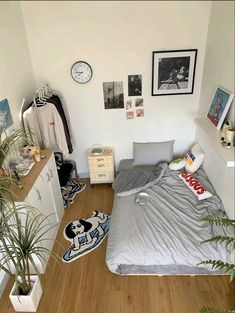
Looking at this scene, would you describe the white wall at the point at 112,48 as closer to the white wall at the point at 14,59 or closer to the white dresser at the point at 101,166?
the white wall at the point at 14,59

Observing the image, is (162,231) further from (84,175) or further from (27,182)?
(84,175)

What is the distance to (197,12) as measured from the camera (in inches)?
108

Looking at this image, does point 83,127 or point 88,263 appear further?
point 83,127

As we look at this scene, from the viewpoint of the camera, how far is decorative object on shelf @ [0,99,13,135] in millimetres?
2187

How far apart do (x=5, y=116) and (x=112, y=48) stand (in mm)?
1482

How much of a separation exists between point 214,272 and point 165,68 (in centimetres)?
225

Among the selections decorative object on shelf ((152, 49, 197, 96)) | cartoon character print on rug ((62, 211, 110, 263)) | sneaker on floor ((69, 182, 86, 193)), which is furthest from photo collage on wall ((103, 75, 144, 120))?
cartoon character print on rug ((62, 211, 110, 263))

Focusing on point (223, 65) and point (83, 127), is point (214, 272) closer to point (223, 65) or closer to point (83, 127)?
point (223, 65)

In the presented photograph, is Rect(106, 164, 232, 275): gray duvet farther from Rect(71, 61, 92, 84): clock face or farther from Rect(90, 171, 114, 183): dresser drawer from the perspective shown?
Rect(71, 61, 92, 84): clock face

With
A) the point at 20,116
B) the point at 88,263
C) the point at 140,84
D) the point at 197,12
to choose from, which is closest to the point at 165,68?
the point at 140,84

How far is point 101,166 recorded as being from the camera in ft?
10.6

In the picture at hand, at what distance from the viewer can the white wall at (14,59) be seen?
2.30 metres

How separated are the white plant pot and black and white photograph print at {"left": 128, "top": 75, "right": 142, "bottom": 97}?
229cm

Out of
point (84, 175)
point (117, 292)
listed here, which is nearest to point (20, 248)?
point (117, 292)
